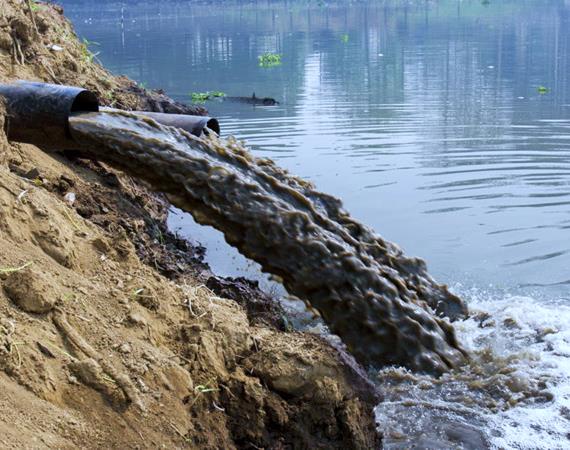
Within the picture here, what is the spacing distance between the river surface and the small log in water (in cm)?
33

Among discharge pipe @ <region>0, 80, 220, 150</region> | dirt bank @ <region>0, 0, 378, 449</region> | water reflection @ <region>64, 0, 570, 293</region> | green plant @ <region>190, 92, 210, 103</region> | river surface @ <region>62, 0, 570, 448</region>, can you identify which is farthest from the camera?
green plant @ <region>190, 92, 210, 103</region>

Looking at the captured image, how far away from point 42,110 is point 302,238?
229cm

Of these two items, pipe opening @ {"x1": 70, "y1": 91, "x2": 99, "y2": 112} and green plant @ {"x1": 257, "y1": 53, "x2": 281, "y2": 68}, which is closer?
pipe opening @ {"x1": 70, "y1": 91, "x2": 99, "y2": 112}

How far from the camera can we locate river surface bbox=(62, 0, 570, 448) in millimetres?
6113

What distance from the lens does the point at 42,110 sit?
279 inches

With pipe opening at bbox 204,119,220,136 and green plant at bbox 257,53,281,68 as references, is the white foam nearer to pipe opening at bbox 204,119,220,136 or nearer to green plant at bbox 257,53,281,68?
pipe opening at bbox 204,119,220,136

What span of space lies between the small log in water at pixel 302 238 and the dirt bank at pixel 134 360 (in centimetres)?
46

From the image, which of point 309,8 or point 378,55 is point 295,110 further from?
point 309,8

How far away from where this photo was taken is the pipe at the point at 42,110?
23.3ft

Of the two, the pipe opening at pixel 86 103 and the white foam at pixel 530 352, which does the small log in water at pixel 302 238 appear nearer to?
the pipe opening at pixel 86 103

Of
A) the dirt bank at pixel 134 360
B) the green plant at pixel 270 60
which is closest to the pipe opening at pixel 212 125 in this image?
the dirt bank at pixel 134 360

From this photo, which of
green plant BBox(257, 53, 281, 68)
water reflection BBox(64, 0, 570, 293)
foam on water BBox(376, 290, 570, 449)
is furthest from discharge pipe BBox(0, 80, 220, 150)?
green plant BBox(257, 53, 281, 68)

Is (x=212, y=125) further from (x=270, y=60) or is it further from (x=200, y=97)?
(x=270, y=60)

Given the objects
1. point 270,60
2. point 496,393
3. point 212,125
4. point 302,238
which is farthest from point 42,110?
point 270,60
